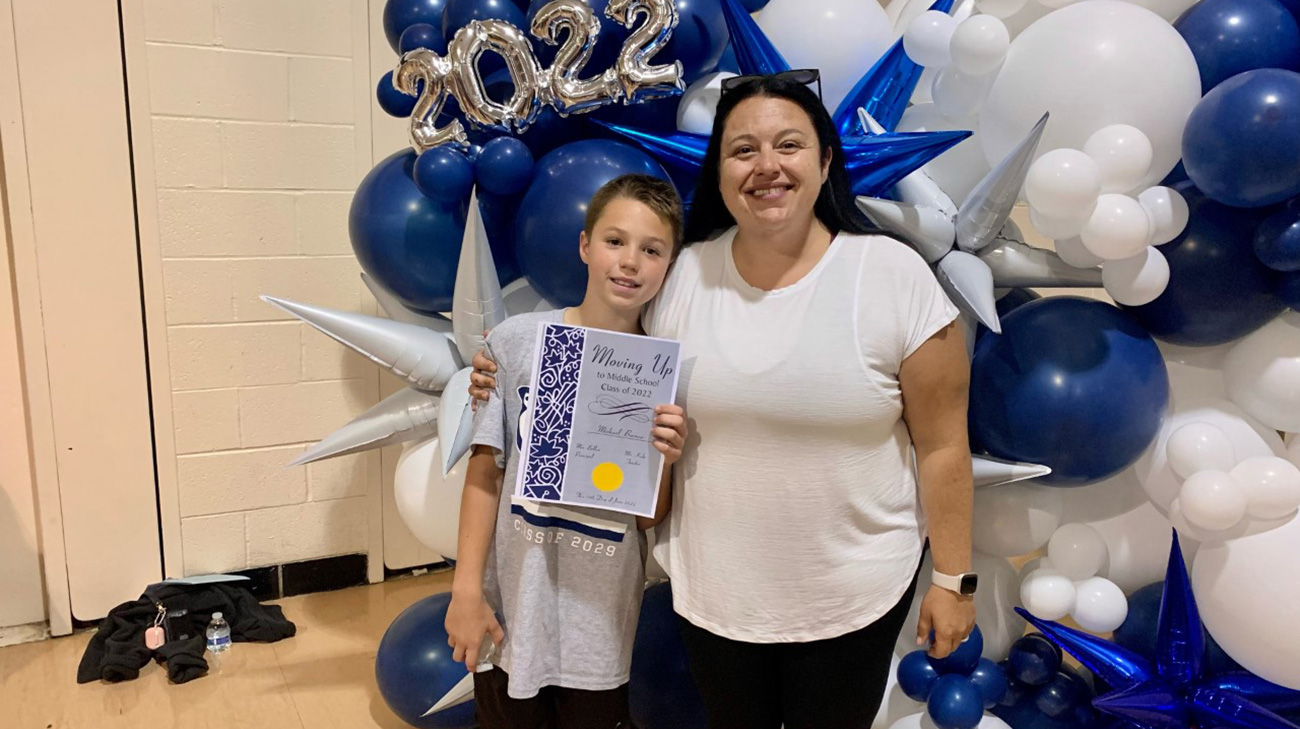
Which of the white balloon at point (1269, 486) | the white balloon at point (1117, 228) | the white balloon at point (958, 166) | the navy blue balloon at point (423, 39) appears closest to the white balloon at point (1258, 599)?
the white balloon at point (1269, 486)

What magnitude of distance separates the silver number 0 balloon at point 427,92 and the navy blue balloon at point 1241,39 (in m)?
1.31

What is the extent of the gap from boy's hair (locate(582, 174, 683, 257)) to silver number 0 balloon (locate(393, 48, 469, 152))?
1.65ft

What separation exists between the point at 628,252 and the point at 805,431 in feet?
1.18

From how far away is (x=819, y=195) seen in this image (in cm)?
129

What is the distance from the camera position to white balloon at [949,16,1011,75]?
1.47 metres

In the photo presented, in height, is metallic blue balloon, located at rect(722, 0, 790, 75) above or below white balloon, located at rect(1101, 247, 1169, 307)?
above

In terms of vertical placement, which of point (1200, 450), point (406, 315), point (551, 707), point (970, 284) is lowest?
point (551, 707)

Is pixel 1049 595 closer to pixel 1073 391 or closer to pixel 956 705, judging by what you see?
pixel 956 705

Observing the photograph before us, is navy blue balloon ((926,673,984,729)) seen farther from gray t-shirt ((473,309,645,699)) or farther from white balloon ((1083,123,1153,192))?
white balloon ((1083,123,1153,192))

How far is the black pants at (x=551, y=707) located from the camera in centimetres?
145

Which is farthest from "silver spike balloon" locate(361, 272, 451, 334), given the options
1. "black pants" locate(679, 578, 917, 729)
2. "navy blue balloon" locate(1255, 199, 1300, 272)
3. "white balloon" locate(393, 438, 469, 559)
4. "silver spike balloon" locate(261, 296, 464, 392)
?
"navy blue balloon" locate(1255, 199, 1300, 272)

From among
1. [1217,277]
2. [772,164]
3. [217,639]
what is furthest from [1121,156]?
[217,639]

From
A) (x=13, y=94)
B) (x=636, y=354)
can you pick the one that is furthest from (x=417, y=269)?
(x=13, y=94)

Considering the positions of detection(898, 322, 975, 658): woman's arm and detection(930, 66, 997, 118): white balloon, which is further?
detection(930, 66, 997, 118): white balloon
